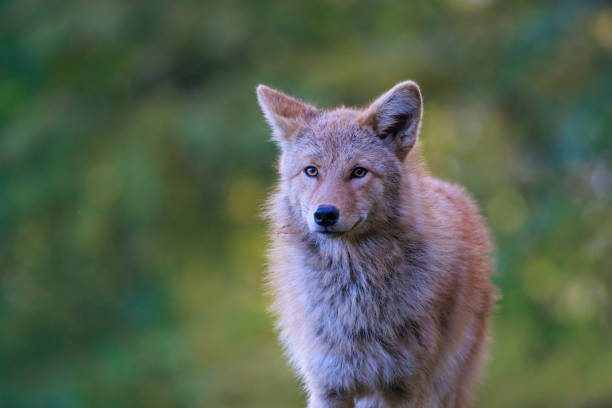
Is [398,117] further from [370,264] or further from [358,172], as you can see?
[370,264]

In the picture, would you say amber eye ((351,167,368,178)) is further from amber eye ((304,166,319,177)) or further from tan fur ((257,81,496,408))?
amber eye ((304,166,319,177))

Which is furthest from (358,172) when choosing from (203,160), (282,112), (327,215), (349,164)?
(203,160)

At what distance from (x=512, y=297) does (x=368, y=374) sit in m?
7.59

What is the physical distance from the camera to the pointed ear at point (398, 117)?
491 centimetres

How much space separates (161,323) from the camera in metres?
14.3

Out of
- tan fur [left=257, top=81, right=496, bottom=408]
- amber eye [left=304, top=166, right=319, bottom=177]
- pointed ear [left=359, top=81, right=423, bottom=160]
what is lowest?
tan fur [left=257, top=81, right=496, bottom=408]

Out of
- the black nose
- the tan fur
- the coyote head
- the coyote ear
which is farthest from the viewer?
the coyote ear

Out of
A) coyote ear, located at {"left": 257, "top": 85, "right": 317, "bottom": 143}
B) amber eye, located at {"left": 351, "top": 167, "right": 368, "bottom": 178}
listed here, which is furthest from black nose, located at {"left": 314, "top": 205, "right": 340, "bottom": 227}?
coyote ear, located at {"left": 257, "top": 85, "right": 317, "bottom": 143}

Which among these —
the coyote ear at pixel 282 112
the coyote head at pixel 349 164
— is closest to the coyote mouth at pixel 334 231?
the coyote head at pixel 349 164

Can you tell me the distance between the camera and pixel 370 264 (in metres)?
4.96

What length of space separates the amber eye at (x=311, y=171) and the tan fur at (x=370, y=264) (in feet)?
0.07

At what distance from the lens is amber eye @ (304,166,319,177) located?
16.2 feet

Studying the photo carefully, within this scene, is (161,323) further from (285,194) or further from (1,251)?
(285,194)

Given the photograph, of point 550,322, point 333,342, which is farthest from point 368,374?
point 550,322
